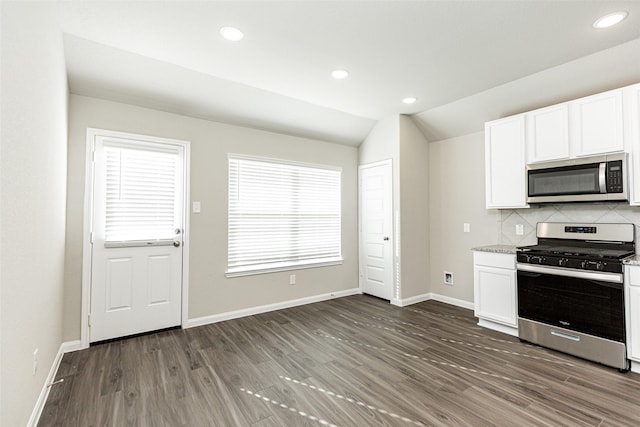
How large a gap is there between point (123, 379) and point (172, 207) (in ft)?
5.76

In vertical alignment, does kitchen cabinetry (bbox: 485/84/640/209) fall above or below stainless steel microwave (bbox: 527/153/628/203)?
above

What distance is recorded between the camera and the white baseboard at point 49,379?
1862 mm

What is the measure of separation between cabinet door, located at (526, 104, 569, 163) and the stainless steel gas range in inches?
31.4

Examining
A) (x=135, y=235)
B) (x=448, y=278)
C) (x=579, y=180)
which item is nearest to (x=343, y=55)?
(x=579, y=180)

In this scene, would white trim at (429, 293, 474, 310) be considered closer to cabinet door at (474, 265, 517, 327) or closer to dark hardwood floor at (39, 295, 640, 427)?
cabinet door at (474, 265, 517, 327)

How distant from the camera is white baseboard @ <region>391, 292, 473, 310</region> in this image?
423cm

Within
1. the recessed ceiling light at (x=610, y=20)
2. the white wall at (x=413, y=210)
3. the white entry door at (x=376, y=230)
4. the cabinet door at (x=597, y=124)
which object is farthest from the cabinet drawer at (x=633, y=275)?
the white entry door at (x=376, y=230)

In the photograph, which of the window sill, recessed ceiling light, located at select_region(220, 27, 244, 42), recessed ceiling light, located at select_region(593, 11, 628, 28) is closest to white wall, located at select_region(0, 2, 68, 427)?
recessed ceiling light, located at select_region(220, 27, 244, 42)

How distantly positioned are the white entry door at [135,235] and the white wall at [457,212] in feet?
11.7

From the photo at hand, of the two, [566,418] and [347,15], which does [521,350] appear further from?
[347,15]

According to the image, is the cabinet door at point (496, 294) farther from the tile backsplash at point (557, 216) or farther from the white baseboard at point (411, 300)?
the white baseboard at point (411, 300)

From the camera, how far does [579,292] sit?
2674mm

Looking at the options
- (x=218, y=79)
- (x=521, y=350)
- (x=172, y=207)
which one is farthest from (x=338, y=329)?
(x=218, y=79)

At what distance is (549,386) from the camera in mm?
2262
